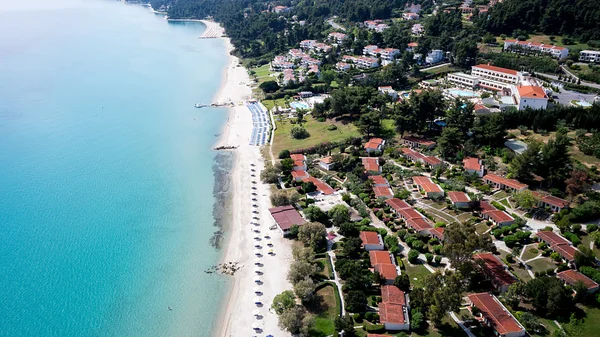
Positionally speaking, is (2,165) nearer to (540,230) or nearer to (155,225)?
(155,225)

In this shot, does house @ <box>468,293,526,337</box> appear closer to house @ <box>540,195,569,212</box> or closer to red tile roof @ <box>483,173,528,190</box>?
house @ <box>540,195,569,212</box>

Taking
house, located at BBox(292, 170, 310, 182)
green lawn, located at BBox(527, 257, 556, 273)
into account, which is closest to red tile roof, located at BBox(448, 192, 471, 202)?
green lawn, located at BBox(527, 257, 556, 273)

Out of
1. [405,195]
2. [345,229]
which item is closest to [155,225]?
[345,229]

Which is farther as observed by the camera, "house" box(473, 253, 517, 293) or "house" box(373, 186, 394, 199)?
"house" box(373, 186, 394, 199)

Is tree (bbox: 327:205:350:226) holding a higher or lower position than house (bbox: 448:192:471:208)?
lower

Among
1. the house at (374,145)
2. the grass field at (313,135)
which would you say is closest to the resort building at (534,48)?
the grass field at (313,135)

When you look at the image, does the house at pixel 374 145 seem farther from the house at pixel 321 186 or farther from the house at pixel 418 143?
the house at pixel 321 186

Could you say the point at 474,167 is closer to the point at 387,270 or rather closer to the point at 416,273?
the point at 416,273

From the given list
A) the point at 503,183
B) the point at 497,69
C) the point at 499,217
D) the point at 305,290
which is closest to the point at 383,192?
the point at 499,217
